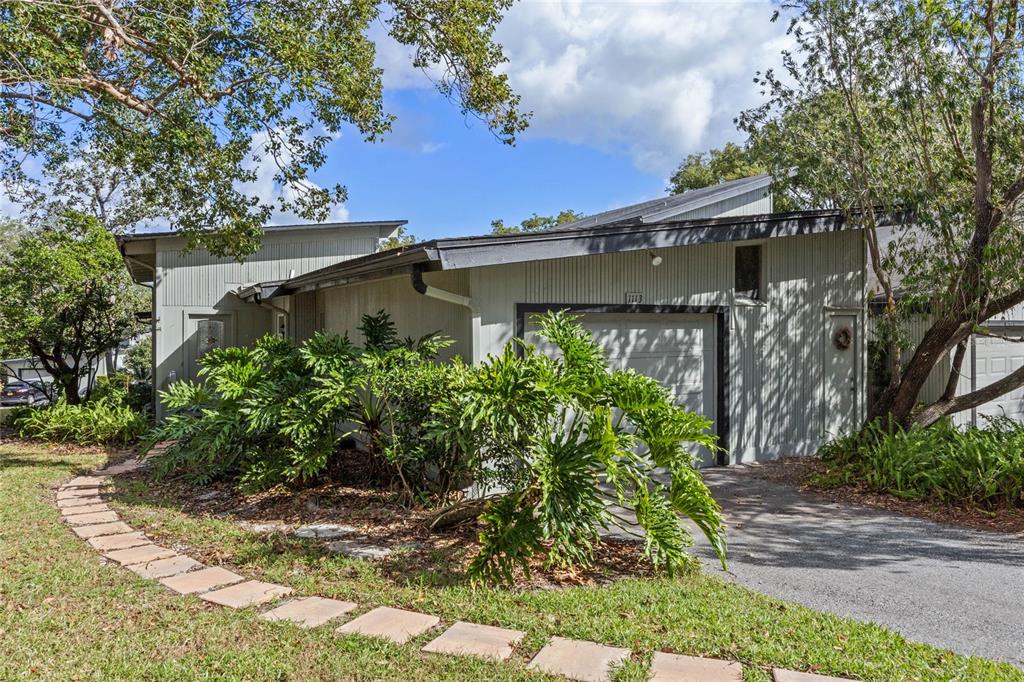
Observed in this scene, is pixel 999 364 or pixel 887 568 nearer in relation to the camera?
pixel 887 568

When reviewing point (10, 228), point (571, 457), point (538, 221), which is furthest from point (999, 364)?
point (10, 228)

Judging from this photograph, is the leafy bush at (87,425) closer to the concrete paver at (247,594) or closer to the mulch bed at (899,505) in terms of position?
the concrete paver at (247,594)

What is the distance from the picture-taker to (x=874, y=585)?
428 centimetres

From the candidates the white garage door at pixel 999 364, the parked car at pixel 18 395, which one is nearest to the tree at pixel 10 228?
the parked car at pixel 18 395

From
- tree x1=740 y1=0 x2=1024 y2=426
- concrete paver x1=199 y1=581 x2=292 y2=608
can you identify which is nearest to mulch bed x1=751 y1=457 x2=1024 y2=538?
tree x1=740 y1=0 x2=1024 y2=426

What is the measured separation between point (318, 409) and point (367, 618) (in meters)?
2.64

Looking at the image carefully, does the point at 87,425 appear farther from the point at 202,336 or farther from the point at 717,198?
the point at 717,198

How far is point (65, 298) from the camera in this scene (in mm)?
11477

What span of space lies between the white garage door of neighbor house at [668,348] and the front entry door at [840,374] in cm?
198

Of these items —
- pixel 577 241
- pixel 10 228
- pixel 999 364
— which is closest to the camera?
pixel 577 241

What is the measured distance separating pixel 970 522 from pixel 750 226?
12.3 ft

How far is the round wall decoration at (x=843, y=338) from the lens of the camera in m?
9.24

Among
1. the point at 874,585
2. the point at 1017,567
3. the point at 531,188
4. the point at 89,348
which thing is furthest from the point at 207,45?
the point at 531,188

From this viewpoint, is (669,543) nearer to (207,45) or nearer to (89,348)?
(207,45)
